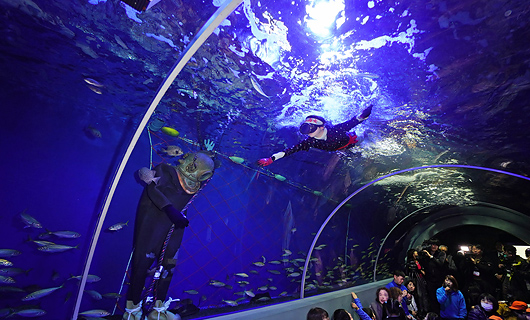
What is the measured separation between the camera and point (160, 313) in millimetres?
4160

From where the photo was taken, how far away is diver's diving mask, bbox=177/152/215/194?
4.46 metres

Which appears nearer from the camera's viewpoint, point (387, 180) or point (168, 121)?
point (168, 121)

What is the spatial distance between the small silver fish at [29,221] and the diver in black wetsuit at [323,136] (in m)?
4.03

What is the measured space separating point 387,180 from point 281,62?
6.10 metres

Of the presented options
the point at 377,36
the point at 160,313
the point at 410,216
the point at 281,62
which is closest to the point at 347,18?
the point at 377,36

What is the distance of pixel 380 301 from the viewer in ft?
20.0

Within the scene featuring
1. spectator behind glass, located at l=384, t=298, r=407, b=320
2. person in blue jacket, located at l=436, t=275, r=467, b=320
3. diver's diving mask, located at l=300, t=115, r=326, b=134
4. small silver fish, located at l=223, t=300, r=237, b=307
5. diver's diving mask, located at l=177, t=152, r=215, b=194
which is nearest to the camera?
diver's diving mask, located at l=177, t=152, r=215, b=194

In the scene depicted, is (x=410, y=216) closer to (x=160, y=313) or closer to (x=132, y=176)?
(x=160, y=313)

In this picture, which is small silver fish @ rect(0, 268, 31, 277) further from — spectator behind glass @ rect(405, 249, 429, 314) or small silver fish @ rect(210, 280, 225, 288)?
spectator behind glass @ rect(405, 249, 429, 314)

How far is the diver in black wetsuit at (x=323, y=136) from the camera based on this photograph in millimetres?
4789

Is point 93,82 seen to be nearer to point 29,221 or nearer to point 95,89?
point 95,89

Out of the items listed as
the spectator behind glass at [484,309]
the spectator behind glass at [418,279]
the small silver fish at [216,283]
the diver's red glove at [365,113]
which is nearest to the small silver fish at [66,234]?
the small silver fish at [216,283]

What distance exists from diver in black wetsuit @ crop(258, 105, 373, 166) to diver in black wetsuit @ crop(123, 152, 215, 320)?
6.35ft

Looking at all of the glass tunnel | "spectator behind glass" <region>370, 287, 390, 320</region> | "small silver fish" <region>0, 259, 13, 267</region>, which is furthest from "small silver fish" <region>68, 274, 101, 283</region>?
"spectator behind glass" <region>370, 287, 390, 320</region>
